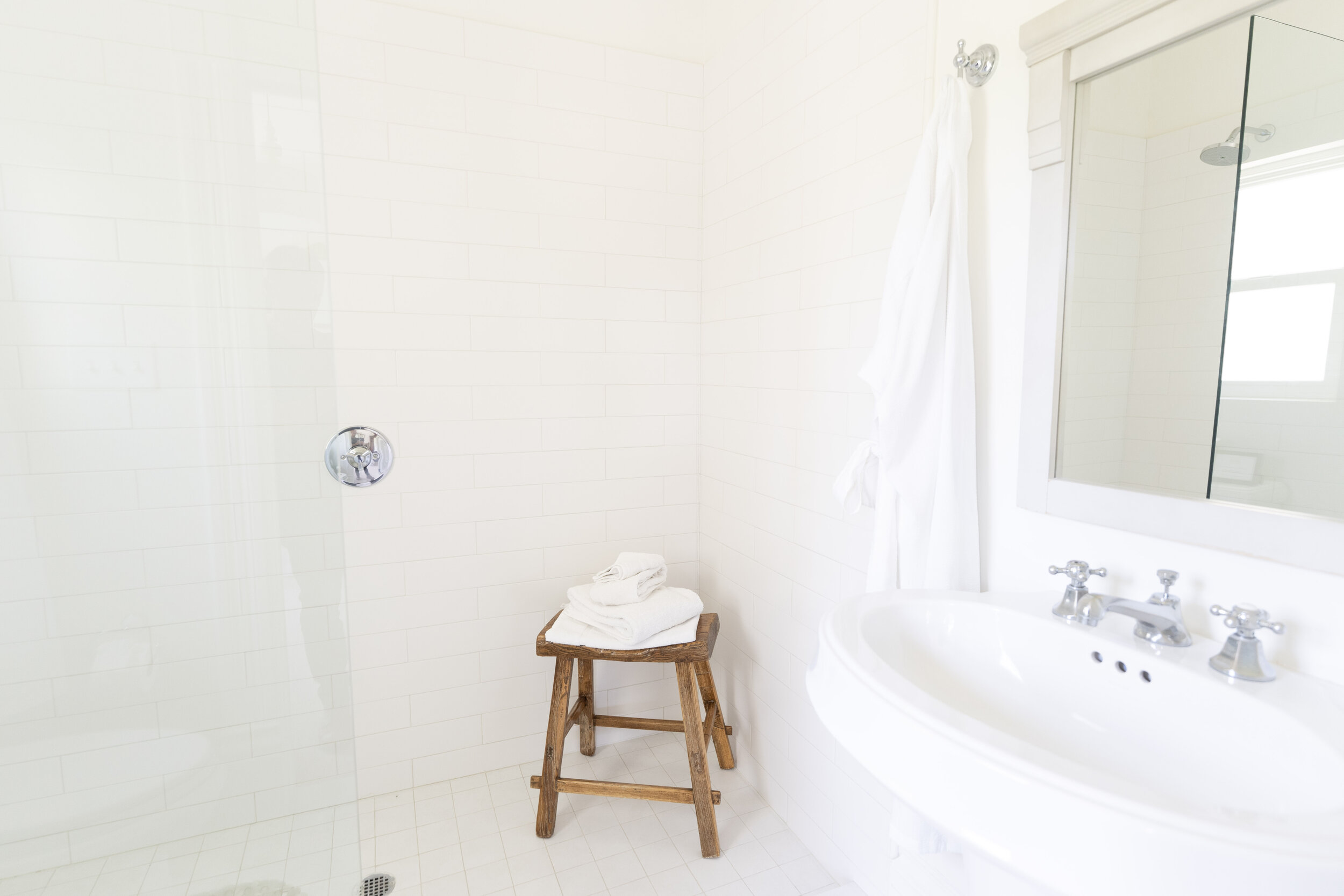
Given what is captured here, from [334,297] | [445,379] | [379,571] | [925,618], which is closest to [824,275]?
[925,618]

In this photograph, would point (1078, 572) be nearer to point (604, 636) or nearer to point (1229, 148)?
point (1229, 148)

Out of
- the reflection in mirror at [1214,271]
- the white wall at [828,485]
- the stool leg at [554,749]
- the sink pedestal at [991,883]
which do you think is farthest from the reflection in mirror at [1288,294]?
the stool leg at [554,749]

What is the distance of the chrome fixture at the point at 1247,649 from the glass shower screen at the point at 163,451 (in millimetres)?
1305

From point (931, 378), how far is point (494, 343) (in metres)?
1.32

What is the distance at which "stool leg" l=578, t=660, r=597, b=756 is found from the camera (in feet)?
7.25

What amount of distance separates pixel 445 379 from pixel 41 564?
1.27 m

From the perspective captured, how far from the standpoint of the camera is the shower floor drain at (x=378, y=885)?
66.9 inches

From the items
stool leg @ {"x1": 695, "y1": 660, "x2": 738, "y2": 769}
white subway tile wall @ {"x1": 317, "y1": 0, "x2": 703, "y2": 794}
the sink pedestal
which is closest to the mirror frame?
the sink pedestal

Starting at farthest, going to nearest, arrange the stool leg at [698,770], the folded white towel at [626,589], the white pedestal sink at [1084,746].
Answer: the folded white towel at [626,589] → the stool leg at [698,770] → the white pedestal sink at [1084,746]

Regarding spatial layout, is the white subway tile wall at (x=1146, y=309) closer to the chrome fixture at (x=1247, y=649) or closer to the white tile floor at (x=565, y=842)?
the chrome fixture at (x=1247, y=649)

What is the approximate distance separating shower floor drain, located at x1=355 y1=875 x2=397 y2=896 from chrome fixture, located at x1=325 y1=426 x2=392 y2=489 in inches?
40.2

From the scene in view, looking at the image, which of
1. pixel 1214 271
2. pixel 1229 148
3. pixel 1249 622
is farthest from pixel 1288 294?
pixel 1249 622

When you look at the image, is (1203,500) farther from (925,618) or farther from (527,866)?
(527,866)

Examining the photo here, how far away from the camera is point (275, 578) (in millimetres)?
1098
